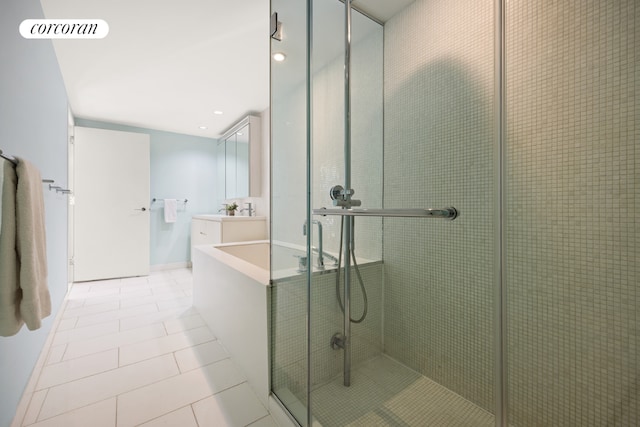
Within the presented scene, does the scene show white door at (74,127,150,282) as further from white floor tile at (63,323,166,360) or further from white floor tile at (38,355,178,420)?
white floor tile at (38,355,178,420)

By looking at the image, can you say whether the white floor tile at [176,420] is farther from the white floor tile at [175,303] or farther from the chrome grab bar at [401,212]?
the white floor tile at [175,303]

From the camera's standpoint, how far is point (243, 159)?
3734 mm

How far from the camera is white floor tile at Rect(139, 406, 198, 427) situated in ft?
4.06

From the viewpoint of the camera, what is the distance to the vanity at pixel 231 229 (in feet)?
10.5

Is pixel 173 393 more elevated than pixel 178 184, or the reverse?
pixel 178 184

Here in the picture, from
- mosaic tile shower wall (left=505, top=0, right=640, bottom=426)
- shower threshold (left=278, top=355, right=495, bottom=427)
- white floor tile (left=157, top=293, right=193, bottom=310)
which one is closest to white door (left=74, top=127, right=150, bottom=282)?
white floor tile (left=157, top=293, right=193, bottom=310)

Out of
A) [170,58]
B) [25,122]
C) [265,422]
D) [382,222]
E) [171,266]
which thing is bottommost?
[265,422]

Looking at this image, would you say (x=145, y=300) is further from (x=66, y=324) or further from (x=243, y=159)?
(x=243, y=159)

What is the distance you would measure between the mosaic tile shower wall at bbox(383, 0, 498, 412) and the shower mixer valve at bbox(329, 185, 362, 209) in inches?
6.8

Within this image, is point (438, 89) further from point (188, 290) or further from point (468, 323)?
point (188, 290)

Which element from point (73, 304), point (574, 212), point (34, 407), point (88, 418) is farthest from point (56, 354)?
point (574, 212)

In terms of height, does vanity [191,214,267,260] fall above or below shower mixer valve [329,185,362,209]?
below

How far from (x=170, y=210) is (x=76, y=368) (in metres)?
2.95

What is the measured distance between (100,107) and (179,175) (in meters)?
1.37
